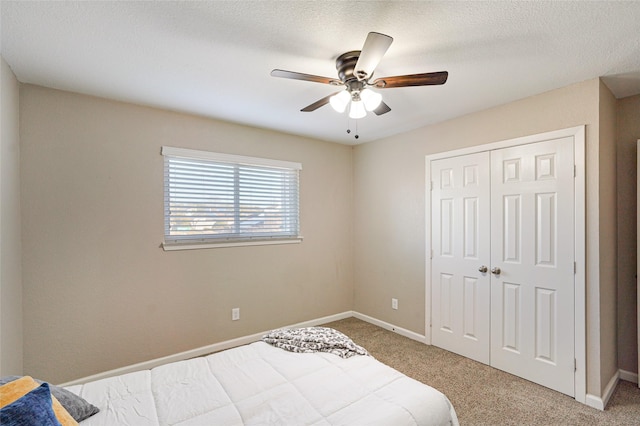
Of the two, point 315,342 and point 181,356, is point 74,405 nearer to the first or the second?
point 315,342

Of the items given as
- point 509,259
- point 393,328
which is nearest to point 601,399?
point 509,259

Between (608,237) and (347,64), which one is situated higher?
(347,64)

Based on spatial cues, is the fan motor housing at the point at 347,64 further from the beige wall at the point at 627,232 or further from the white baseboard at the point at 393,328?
the white baseboard at the point at 393,328

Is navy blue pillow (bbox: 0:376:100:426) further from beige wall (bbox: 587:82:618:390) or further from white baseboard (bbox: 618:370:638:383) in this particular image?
white baseboard (bbox: 618:370:638:383)

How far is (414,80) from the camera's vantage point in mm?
1763

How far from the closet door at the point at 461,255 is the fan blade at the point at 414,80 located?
62.9 inches

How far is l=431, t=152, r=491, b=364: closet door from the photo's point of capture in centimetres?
301

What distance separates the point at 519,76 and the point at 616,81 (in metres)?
0.81

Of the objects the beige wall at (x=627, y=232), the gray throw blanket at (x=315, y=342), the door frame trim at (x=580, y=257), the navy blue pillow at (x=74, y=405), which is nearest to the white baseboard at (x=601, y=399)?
the door frame trim at (x=580, y=257)

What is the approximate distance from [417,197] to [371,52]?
7.77 feet

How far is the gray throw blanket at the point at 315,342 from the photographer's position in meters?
2.09

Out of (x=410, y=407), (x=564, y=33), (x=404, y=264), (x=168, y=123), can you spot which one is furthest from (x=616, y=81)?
(x=168, y=123)

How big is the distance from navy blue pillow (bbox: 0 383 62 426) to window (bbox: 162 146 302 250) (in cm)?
201

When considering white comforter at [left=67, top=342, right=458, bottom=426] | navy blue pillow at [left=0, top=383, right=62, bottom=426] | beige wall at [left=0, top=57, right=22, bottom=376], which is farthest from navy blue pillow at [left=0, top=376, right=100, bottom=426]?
beige wall at [left=0, top=57, right=22, bottom=376]
